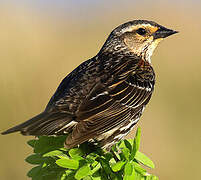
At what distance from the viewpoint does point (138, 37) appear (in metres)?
5.77

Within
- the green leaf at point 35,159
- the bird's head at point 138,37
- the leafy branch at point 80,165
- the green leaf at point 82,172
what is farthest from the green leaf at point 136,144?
the bird's head at point 138,37

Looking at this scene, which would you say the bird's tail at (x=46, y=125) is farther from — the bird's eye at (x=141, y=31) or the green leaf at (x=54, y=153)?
the bird's eye at (x=141, y=31)

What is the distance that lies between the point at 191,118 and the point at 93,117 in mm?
6480

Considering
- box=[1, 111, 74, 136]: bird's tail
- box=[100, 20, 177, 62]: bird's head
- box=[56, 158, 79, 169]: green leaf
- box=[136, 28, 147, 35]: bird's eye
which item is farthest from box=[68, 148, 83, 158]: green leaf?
box=[136, 28, 147, 35]: bird's eye

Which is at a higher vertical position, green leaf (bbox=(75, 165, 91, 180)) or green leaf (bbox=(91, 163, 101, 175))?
green leaf (bbox=(75, 165, 91, 180))

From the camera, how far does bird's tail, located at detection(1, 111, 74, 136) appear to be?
3.76 meters

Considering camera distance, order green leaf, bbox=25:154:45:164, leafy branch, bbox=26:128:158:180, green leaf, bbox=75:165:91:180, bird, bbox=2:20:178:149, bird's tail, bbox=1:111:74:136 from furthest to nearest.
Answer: bird, bbox=2:20:178:149, bird's tail, bbox=1:111:74:136, green leaf, bbox=25:154:45:164, leafy branch, bbox=26:128:158:180, green leaf, bbox=75:165:91:180

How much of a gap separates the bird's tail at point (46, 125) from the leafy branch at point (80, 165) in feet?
0.57

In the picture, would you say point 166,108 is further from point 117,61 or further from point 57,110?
point 57,110

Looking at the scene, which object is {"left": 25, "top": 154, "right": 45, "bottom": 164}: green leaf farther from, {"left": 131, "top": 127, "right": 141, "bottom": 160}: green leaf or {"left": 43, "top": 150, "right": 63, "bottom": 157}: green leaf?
{"left": 131, "top": 127, "right": 141, "bottom": 160}: green leaf

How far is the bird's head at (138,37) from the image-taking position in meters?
5.71

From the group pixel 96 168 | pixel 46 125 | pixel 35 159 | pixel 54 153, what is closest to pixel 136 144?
pixel 96 168

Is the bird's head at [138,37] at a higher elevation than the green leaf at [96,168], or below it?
Answer: higher

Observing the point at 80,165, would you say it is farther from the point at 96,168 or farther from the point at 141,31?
the point at 141,31
